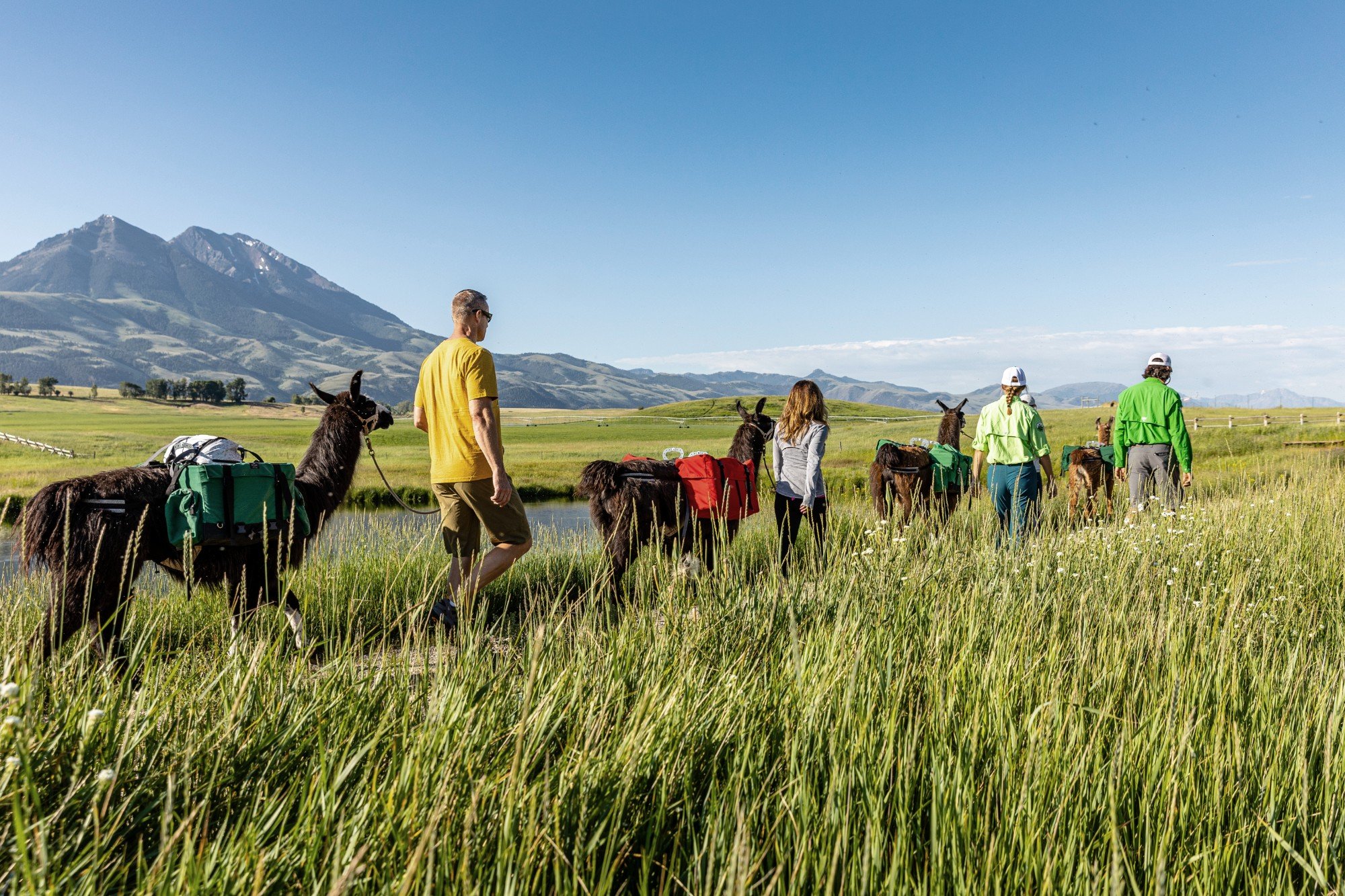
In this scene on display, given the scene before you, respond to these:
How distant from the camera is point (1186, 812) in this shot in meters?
2.17

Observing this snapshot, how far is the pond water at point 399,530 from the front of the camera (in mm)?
8484

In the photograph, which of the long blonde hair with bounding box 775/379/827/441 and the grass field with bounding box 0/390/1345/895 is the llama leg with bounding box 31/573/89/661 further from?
the long blonde hair with bounding box 775/379/827/441

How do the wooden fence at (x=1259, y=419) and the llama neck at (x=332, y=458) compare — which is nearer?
the llama neck at (x=332, y=458)

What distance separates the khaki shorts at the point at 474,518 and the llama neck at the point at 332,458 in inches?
31.0

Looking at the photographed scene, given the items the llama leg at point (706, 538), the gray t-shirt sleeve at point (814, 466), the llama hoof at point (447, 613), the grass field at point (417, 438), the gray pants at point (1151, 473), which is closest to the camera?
the llama hoof at point (447, 613)

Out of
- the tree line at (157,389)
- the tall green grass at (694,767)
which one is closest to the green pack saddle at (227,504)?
the tall green grass at (694,767)

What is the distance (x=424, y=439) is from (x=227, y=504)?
6427 cm

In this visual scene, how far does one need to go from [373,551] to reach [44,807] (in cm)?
789

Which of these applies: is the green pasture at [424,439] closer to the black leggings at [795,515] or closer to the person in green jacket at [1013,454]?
the person in green jacket at [1013,454]

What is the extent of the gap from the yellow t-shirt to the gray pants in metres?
6.74

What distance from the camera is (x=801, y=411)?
6785mm

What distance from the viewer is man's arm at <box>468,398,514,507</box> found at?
5.08 meters

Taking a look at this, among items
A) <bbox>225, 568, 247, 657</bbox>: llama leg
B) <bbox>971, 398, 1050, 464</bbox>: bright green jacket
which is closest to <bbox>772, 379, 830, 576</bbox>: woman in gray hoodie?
<bbox>971, 398, 1050, 464</bbox>: bright green jacket

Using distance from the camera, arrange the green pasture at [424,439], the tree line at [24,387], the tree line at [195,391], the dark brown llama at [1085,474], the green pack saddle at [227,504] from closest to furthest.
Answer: the green pack saddle at [227,504] → the dark brown llama at [1085,474] → the green pasture at [424,439] → the tree line at [24,387] → the tree line at [195,391]
